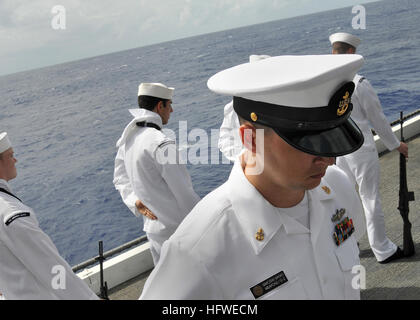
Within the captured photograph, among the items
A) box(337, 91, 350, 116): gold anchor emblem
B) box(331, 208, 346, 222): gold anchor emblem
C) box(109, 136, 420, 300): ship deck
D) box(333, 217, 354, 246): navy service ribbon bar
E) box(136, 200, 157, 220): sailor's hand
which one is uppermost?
box(337, 91, 350, 116): gold anchor emblem

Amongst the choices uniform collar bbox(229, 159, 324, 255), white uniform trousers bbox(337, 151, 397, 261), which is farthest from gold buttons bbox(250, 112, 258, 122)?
white uniform trousers bbox(337, 151, 397, 261)

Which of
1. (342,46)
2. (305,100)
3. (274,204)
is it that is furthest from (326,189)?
(342,46)

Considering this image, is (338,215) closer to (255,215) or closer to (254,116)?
(255,215)

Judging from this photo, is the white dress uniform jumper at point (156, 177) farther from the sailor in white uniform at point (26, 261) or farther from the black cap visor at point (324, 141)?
the black cap visor at point (324, 141)

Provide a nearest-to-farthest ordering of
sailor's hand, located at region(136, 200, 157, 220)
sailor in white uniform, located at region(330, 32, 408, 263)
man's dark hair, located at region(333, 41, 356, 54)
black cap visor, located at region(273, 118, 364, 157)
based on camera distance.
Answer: black cap visor, located at region(273, 118, 364, 157), sailor's hand, located at region(136, 200, 157, 220), man's dark hair, located at region(333, 41, 356, 54), sailor in white uniform, located at region(330, 32, 408, 263)

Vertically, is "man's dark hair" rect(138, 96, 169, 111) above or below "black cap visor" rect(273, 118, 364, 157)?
below

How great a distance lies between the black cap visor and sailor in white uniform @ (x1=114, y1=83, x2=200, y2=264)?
1923 mm

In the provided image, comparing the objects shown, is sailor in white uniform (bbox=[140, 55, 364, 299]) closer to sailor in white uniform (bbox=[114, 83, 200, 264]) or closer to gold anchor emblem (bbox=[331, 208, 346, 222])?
gold anchor emblem (bbox=[331, 208, 346, 222])

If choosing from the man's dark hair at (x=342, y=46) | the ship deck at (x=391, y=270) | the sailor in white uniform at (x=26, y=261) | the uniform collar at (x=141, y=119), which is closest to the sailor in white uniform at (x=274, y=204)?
the sailor in white uniform at (x=26, y=261)

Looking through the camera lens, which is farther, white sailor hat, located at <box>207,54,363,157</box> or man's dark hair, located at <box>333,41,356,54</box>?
man's dark hair, located at <box>333,41,356,54</box>

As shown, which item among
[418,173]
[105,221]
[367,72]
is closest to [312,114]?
[418,173]

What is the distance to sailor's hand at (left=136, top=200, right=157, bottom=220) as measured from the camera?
131 inches

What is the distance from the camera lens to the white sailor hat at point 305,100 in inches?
47.1

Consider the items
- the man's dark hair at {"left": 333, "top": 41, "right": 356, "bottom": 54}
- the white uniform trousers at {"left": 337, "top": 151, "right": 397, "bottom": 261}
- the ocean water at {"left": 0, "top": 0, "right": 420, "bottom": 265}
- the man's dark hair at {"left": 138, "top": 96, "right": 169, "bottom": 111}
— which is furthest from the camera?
the ocean water at {"left": 0, "top": 0, "right": 420, "bottom": 265}
